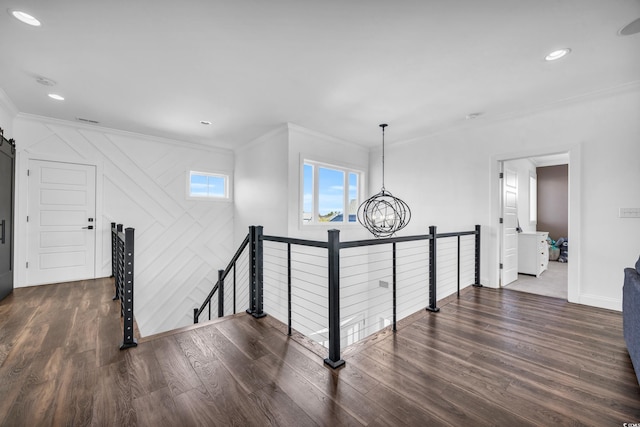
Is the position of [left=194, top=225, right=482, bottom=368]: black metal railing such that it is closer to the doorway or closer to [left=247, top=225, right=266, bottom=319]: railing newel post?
[left=247, top=225, right=266, bottom=319]: railing newel post

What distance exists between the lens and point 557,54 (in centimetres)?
245

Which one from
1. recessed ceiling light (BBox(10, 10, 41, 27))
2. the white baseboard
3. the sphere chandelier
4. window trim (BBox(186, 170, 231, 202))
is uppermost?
recessed ceiling light (BBox(10, 10, 41, 27))

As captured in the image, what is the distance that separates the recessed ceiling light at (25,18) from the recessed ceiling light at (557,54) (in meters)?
4.13

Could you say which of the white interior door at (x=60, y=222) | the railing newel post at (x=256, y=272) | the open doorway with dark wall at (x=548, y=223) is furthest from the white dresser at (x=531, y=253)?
the white interior door at (x=60, y=222)

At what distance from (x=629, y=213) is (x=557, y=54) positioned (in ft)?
6.47

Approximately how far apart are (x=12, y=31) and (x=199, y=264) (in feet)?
13.4

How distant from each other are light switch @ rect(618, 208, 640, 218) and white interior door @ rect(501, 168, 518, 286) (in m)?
1.19

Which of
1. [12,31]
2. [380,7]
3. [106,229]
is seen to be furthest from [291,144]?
[106,229]

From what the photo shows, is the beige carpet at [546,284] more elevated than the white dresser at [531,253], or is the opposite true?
the white dresser at [531,253]

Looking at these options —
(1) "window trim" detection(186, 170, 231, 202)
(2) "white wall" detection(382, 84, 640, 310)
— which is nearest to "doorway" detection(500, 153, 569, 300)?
(2) "white wall" detection(382, 84, 640, 310)

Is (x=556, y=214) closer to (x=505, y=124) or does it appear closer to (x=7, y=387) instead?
(x=505, y=124)

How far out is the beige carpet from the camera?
3916 mm

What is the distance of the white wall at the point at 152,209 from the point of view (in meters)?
4.16

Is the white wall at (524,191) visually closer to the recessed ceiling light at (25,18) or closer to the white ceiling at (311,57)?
the white ceiling at (311,57)
